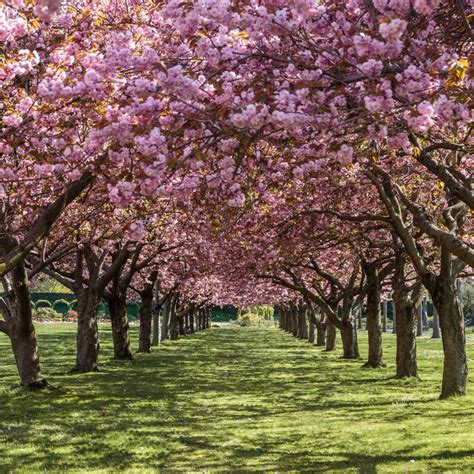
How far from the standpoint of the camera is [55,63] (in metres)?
10.6

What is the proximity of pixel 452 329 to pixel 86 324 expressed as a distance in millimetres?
13123

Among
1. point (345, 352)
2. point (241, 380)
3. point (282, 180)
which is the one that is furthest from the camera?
point (345, 352)

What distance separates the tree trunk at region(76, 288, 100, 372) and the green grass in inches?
36.9

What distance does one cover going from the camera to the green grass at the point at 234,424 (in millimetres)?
10648

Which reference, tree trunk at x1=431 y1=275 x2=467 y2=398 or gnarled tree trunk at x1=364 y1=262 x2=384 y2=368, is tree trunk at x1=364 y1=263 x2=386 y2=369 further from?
tree trunk at x1=431 y1=275 x2=467 y2=398

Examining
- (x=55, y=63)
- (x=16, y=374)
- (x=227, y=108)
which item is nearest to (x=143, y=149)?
(x=227, y=108)

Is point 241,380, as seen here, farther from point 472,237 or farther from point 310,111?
point 310,111

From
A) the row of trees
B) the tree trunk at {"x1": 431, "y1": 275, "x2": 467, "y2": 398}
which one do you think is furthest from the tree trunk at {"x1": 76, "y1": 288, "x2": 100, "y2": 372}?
the tree trunk at {"x1": 431, "y1": 275, "x2": 467, "y2": 398}

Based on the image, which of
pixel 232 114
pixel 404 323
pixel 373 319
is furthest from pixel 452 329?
pixel 232 114

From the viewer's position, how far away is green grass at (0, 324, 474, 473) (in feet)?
34.9

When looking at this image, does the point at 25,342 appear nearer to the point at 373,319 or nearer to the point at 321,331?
the point at 373,319

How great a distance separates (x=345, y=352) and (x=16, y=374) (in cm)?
1703

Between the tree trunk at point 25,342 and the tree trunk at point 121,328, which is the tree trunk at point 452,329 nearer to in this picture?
the tree trunk at point 25,342

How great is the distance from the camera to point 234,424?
47.1 feet
